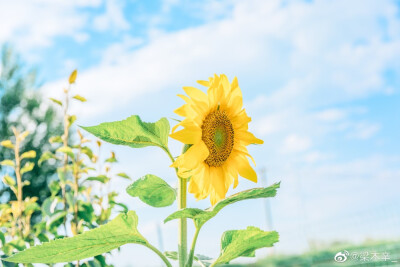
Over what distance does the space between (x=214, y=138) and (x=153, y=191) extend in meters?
0.16

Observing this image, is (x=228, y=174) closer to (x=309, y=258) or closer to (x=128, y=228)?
(x=128, y=228)

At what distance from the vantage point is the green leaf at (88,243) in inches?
27.8

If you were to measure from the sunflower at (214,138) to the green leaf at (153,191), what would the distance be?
0.06 m

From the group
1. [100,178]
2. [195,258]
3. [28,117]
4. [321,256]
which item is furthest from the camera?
[28,117]

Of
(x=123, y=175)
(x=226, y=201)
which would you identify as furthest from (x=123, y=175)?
(x=226, y=201)

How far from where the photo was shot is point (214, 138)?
80 centimetres

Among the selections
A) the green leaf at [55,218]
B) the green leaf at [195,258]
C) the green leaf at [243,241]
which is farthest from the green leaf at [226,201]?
the green leaf at [55,218]

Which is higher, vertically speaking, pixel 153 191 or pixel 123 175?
pixel 123 175

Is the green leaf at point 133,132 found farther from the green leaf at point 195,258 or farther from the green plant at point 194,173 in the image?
the green leaf at point 195,258

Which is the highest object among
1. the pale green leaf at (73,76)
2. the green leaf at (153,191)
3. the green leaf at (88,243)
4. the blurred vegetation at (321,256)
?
the pale green leaf at (73,76)

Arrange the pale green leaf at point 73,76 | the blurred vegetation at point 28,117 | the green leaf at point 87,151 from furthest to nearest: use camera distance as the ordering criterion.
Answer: the blurred vegetation at point 28,117, the green leaf at point 87,151, the pale green leaf at point 73,76

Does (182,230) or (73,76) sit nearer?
(182,230)

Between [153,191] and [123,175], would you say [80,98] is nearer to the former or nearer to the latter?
[123,175]

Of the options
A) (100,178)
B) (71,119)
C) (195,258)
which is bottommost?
(195,258)
